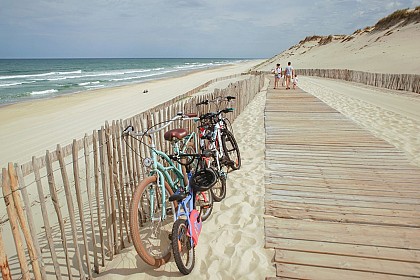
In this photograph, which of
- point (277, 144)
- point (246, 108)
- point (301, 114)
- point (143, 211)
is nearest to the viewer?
point (143, 211)

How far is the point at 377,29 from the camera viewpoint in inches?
1725

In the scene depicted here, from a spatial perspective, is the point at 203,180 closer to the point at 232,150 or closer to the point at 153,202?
the point at 153,202

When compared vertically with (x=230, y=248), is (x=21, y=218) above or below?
above

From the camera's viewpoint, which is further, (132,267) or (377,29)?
(377,29)

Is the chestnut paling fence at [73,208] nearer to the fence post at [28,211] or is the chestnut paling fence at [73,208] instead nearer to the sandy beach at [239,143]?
the fence post at [28,211]

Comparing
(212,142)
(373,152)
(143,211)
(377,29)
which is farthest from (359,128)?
(377,29)

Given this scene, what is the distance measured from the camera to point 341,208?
367cm

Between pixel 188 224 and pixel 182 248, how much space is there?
235 mm

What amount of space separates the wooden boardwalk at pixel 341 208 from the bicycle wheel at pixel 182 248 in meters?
0.81

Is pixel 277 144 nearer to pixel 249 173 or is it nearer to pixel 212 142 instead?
pixel 249 173

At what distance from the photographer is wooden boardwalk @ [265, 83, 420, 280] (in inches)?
107

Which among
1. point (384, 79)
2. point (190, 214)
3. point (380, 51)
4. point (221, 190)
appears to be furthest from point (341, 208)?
point (380, 51)

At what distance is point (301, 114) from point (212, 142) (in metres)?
5.85

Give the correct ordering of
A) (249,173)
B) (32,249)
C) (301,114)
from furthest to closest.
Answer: (301,114) < (249,173) < (32,249)
